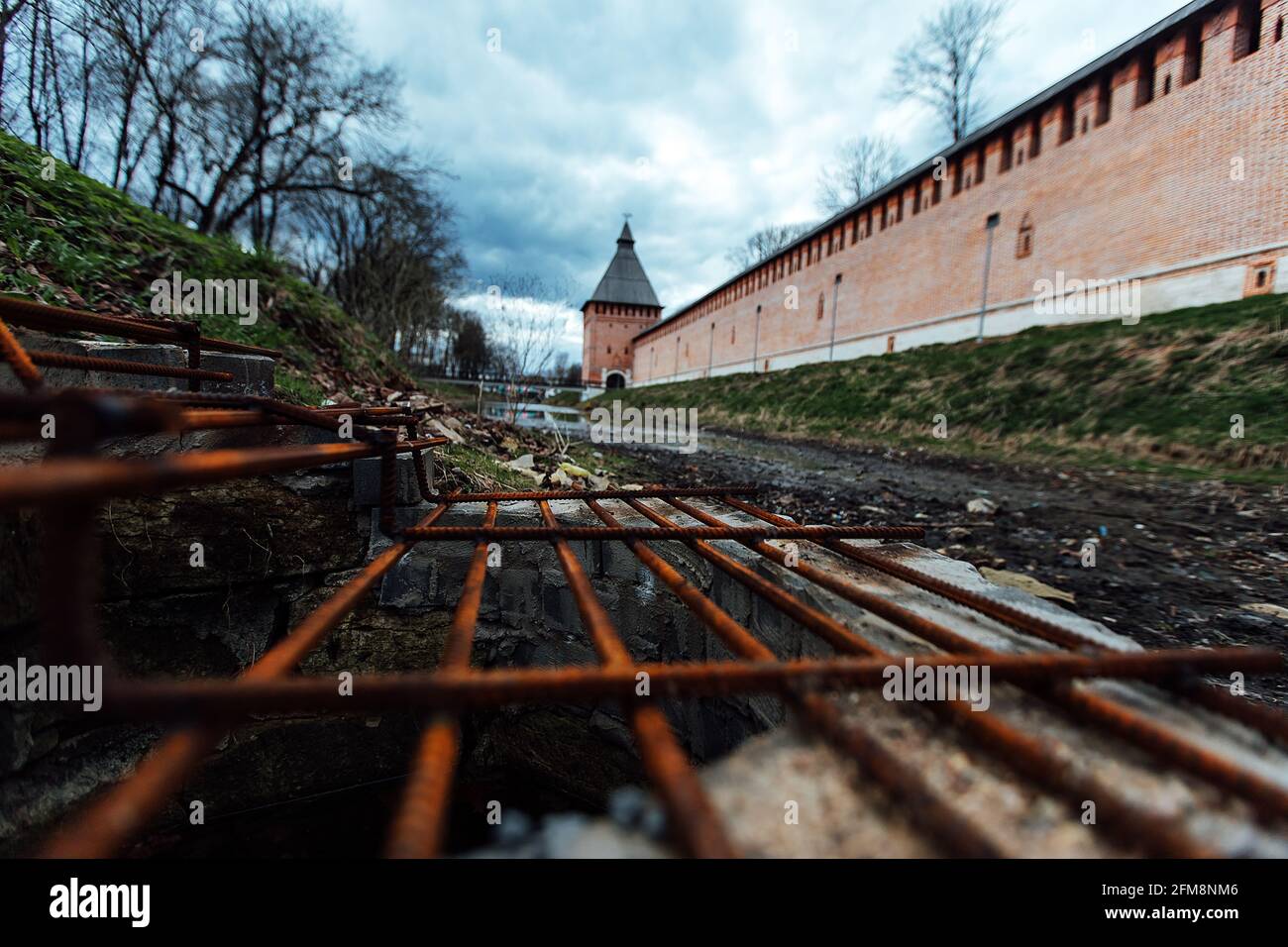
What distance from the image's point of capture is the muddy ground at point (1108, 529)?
8.08ft

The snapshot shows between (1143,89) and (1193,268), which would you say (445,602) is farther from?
(1143,89)

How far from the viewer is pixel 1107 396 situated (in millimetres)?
7297

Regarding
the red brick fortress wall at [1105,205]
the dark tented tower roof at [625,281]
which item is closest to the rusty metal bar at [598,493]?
the red brick fortress wall at [1105,205]

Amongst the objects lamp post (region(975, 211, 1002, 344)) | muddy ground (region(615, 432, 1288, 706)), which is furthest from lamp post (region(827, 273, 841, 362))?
muddy ground (region(615, 432, 1288, 706))

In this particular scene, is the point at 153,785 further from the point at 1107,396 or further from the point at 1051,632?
the point at 1107,396

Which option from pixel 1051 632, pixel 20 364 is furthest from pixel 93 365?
pixel 1051 632

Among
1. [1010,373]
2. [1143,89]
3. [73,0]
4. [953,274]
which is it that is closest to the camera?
[73,0]

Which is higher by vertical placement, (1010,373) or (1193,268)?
(1193,268)

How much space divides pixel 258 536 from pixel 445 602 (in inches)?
34.5

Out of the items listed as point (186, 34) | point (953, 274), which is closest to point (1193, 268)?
point (953, 274)

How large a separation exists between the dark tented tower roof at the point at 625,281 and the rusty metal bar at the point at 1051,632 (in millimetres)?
45879

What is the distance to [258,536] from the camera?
2400 mm

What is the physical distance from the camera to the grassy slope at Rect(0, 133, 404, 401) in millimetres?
3512

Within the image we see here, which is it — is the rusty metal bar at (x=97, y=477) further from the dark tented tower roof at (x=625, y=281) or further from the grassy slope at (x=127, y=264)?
the dark tented tower roof at (x=625, y=281)
